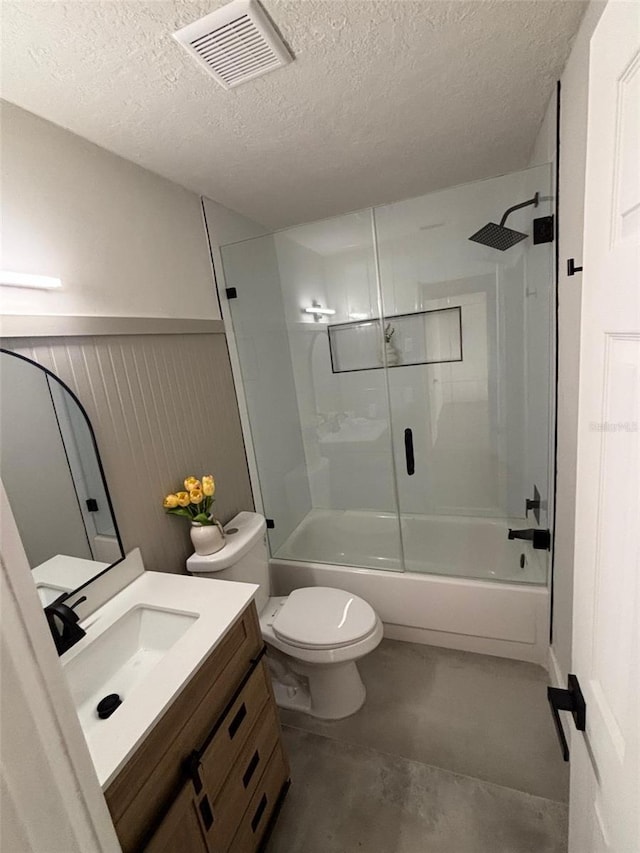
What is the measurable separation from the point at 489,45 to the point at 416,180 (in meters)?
0.93

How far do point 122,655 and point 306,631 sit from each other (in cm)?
72

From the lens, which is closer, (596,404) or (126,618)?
(596,404)

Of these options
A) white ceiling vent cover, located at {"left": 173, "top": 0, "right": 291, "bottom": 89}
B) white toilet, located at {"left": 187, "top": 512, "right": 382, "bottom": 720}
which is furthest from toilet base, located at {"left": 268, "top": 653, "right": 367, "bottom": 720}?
white ceiling vent cover, located at {"left": 173, "top": 0, "right": 291, "bottom": 89}

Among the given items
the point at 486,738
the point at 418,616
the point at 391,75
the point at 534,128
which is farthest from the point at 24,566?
the point at 534,128

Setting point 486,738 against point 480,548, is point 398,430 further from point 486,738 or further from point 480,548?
point 486,738

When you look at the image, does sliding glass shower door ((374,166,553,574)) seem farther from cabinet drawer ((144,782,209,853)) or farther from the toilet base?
cabinet drawer ((144,782,209,853))

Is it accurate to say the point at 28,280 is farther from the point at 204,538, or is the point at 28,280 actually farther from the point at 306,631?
the point at 306,631

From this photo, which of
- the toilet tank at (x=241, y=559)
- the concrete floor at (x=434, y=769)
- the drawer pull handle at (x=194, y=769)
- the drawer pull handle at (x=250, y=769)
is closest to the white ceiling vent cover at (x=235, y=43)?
the toilet tank at (x=241, y=559)

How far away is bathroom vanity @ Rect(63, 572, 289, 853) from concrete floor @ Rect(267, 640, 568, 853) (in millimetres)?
202

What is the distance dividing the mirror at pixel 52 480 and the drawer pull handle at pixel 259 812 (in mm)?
926

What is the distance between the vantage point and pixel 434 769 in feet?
4.71

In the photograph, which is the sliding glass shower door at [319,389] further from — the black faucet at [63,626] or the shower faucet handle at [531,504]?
the black faucet at [63,626]

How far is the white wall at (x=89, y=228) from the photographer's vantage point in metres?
1.14

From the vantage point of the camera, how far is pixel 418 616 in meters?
2.04
